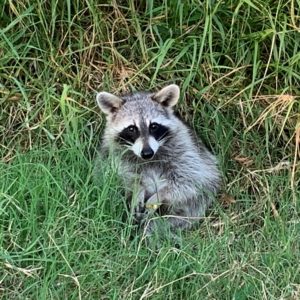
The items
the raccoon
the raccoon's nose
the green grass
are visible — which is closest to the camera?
the green grass

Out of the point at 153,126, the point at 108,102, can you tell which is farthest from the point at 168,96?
the point at 108,102

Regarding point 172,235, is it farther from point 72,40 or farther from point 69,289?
point 72,40

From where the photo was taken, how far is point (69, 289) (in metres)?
3.70

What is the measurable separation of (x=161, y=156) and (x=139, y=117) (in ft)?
0.80

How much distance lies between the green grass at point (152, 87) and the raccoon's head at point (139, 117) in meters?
0.17

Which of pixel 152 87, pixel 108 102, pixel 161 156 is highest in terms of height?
pixel 108 102

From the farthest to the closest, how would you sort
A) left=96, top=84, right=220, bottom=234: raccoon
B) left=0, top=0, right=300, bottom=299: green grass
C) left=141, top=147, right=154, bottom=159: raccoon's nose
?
left=96, top=84, right=220, bottom=234: raccoon < left=141, top=147, right=154, bottom=159: raccoon's nose < left=0, top=0, right=300, bottom=299: green grass

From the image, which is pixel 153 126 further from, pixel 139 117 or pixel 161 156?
pixel 161 156

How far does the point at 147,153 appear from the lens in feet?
14.3

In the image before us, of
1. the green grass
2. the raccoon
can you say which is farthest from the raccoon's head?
the green grass

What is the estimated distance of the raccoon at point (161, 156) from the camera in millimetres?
4516

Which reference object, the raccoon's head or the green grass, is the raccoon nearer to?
the raccoon's head

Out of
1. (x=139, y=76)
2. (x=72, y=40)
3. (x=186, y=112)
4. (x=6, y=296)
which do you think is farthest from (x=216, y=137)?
(x=6, y=296)

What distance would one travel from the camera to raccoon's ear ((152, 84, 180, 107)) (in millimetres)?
4556
